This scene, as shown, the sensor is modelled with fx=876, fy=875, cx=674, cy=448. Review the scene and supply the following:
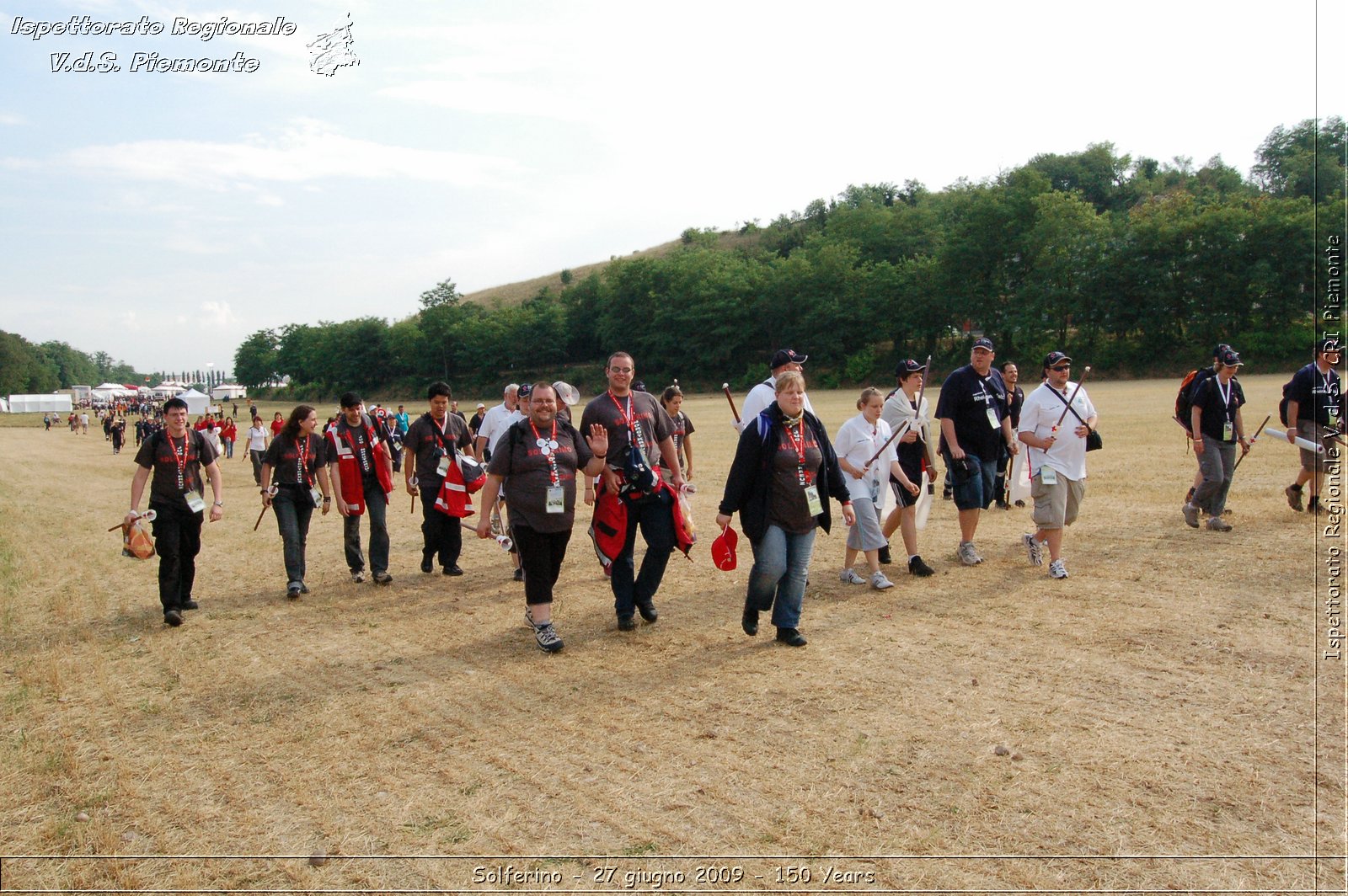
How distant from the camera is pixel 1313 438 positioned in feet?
32.6

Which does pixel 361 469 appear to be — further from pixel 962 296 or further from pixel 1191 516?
pixel 962 296

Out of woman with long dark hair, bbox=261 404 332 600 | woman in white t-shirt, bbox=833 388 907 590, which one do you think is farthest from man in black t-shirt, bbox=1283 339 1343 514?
woman with long dark hair, bbox=261 404 332 600

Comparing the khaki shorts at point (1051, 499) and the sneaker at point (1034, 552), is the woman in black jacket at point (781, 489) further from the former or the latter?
the sneaker at point (1034, 552)

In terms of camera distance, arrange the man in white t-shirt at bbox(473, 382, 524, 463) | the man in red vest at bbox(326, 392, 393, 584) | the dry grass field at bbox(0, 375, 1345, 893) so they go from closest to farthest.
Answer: the dry grass field at bbox(0, 375, 1345, 893) < the man in red vest at bbox(326, 392, 393, 584) < the man in white t-shirt at bbox(473, 382, 524, 463)

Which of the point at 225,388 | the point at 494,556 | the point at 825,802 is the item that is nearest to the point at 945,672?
the point at 825,802

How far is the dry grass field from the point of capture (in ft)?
11.8

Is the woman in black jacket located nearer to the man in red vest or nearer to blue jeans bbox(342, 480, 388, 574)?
the man in red vest

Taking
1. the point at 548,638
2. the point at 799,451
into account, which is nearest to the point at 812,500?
the point at 799,451

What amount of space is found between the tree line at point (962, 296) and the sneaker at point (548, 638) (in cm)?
3055

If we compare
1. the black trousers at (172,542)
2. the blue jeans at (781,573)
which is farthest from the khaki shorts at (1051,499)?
the black trousers at (172,542)

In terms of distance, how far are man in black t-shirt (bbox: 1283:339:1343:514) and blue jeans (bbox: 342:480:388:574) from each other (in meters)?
9.90

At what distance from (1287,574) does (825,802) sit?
19.5ft

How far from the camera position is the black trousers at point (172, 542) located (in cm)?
767

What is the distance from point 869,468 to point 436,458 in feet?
14.5
